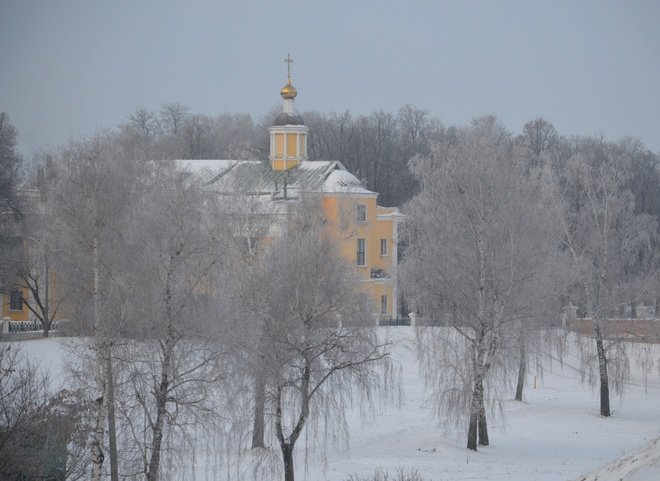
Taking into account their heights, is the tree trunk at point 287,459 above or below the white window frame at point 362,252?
below

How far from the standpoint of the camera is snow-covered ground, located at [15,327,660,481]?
27.5 meters

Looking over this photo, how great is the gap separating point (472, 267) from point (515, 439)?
231 inches

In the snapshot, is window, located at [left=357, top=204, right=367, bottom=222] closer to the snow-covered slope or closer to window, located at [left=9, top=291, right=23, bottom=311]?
window, located at [left=9, top=291, right=23, bottom=311]

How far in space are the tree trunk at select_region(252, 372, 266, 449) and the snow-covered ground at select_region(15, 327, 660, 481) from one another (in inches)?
50.8

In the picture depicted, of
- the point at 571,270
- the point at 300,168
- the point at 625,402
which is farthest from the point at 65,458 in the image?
the point at 300,168

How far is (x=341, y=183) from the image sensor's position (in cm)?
5506

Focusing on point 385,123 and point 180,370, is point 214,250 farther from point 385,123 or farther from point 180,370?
point 385,123

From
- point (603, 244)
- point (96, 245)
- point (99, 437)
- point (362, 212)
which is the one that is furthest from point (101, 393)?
point (362, 212)

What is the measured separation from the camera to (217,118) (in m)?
113

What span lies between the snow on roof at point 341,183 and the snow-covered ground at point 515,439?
11540 mm

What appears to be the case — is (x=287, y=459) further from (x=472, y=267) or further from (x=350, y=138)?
(x=350, y=138)

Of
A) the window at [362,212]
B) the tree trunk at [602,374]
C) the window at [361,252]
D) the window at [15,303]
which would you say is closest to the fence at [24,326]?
the window at [15,303]

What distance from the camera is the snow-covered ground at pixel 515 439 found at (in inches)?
1081

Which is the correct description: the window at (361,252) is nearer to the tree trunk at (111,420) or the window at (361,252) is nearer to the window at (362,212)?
the window at (362,212)
